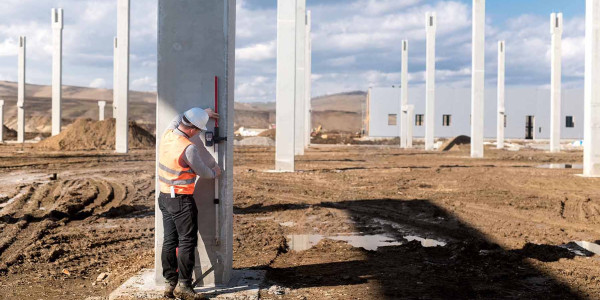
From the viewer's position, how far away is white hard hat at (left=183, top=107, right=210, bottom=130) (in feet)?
18.7

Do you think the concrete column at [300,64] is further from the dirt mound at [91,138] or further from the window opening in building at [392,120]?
the window opening in building at [392,120]

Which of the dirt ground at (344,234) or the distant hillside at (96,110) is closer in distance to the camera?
the dirt ground at (344,234)

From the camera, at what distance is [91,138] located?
37438 millimetres

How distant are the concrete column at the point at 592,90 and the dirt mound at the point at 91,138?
26.5 metres

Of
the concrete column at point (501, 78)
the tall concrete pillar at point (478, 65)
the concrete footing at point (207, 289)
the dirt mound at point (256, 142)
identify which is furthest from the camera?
the dirt mound at point (256, 142)

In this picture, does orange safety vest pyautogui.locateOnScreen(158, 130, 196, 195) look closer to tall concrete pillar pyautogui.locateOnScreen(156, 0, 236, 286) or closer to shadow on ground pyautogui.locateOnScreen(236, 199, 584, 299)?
tall concrete pillar pyautogui.locateOnScreen(156, 0, 236, 286)

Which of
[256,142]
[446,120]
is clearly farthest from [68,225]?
[446,120]


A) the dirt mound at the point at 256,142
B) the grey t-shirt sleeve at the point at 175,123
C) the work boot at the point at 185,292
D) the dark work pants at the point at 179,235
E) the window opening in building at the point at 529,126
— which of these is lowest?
the work boot at the point at 185,292

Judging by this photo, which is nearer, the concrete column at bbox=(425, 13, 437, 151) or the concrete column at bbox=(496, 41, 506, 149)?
the concrete column at bbox=(425, 13, 437, 151)

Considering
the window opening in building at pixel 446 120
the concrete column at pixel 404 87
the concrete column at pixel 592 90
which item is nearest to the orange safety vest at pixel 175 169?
the concrete column at pixel 592 90

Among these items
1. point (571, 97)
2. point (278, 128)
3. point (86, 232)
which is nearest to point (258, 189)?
point (278, 128)

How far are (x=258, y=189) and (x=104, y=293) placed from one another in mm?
9681

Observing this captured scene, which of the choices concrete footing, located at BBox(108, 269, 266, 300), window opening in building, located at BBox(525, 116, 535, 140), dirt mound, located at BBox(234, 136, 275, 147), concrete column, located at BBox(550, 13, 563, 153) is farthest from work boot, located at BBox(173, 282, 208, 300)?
window opening in building, located at BBox(525, 116, 535, 140)

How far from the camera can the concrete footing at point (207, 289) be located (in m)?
5.79
